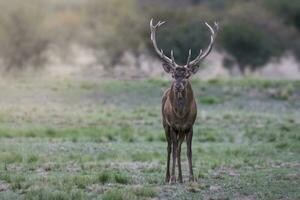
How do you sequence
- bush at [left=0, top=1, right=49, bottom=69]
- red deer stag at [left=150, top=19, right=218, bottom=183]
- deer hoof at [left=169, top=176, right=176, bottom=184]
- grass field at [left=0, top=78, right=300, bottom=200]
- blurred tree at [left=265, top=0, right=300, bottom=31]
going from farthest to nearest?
blurred tree at [left=265, top=0, right=300, bottom=31], bush at [left=0, top=1, right=49, bottom=69], red deer stag at [left=150, top=19, right=218, bottom=183], deer hoof at [left=169, top=176, right=176, bottom=184], grass field at [left=0, top=78, right=300, bottom=200]

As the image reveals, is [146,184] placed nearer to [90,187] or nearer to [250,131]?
[90,187]

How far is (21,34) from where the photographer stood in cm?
5441

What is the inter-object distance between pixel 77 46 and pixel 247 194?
54.6 m

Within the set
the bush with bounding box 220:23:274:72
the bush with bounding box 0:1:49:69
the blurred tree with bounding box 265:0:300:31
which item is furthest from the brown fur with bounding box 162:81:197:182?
the blurred tree with bounding box 265:0:300:31

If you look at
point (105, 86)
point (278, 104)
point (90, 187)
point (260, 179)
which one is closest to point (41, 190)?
point (90, 187)

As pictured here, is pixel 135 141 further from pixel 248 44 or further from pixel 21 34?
pixel 21 34

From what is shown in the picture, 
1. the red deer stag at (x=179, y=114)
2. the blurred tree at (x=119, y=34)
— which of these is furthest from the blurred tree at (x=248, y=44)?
the red deer stag at (x=179, y=114)

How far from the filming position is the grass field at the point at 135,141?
15.2 metres

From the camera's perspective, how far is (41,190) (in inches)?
564

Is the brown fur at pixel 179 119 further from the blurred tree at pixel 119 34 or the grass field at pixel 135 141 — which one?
the blurred tree at pixel 119 34

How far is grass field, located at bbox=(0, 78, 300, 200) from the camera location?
15188 mm

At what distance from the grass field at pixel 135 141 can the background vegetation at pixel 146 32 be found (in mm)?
10840

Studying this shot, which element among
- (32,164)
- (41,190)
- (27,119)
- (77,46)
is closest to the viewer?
(41,190)

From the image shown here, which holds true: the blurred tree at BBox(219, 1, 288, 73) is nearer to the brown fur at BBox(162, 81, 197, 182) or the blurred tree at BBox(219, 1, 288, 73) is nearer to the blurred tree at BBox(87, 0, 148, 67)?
the blurred tree at BBox(87, 0, 148, 67)
